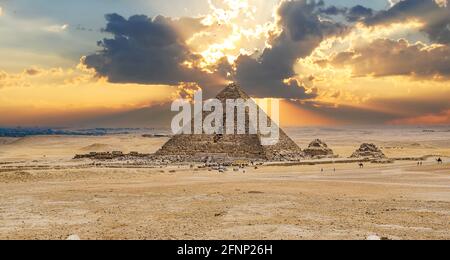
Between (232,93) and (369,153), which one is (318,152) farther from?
(232,93)

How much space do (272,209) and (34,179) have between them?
25995 millimetres

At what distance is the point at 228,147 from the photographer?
227 ft

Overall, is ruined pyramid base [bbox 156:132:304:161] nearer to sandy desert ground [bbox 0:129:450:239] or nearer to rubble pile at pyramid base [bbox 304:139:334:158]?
rubble pile at pyramid base [bbox 304:139:334:158]

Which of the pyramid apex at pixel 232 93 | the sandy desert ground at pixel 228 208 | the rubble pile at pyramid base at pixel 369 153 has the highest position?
the pyramid apex at pixel 232 93

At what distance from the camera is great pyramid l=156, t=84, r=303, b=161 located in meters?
68.2

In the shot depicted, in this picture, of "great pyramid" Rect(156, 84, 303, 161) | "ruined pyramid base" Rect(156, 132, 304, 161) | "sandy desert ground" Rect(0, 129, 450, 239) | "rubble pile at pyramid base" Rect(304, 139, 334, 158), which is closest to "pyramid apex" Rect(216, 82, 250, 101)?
"great pyramid" Rect(156, 84, 303, 161)

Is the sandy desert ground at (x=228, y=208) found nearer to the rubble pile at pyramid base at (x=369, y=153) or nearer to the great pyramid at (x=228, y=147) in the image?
the great pyramid at (x=228, y=147)

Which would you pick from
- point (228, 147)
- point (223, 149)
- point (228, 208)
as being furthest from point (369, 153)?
point (228, 208)

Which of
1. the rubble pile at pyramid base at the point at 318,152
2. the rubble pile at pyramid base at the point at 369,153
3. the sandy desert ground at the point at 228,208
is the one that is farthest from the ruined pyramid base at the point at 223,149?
the sandy desert ground at the point at 228,208

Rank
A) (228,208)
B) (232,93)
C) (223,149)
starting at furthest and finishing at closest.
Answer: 1. (232,93)
2. (223,149)
3. (228,208)

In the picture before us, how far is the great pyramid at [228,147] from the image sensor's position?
6819 cm

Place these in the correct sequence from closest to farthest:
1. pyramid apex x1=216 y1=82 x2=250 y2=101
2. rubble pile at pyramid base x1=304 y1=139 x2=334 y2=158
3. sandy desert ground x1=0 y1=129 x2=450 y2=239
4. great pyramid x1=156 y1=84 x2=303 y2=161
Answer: sandy desert ground x1=0 y1=129 x2=450 y2=239 → great pyramid x1=156 y1=84 x2=303 y2=161 → pyramid apex x1=216 y1=82 x2=250 y2=101 → rubble pile at pyramid base x1=304 y1=139 x2=334 y2=158

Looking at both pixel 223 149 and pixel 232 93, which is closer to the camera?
pixel 223 149

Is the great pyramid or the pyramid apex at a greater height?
the pyramid apex
